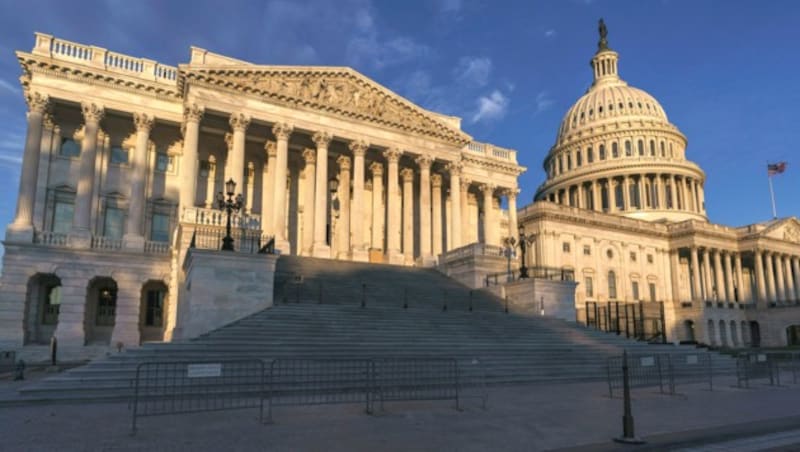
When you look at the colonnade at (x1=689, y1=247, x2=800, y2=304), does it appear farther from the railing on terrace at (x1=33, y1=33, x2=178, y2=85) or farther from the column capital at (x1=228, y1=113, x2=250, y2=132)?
the railing on terrace at (x1=33, y1=33, x2=178, y2=85)

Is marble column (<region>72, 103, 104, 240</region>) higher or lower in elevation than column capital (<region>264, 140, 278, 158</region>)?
lower

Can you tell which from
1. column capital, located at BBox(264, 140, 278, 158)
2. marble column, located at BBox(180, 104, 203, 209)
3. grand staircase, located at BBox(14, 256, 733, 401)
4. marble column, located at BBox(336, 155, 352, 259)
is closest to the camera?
grand staircase, located at BBox(14, 256, 733, 401)

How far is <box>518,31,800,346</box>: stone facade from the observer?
66.5m

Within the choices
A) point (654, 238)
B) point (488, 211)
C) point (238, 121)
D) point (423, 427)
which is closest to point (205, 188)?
point (238, 121)

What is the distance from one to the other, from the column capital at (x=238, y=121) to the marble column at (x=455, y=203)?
1693 cm

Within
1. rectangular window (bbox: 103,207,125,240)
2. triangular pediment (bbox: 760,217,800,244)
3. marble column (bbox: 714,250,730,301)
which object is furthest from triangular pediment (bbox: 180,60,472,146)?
triangular pediment (bbox: 760,217,800,244)

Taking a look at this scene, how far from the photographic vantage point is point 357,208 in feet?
126

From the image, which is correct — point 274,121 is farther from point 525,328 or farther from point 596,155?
point 596,155

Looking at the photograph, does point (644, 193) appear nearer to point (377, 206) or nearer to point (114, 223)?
point (377, 206)

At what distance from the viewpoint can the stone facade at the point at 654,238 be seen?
66.5 metres

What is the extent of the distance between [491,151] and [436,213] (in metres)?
9.41

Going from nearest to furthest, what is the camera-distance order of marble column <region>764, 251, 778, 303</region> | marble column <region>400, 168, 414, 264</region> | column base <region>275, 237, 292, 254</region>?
column base <region>275, 237, 292, 254</region> → marble column <region>400, 168, 414, 264</region> → marble column <region>764, 251, 778, 303</region>

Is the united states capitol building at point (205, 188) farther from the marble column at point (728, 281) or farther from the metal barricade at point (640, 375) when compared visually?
the marble column at point (728, 281)

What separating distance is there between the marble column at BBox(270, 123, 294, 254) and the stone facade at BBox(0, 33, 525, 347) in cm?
9
